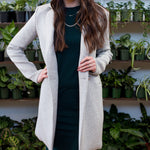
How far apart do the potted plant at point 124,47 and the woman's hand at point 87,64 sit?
Answer: 1.36 metres

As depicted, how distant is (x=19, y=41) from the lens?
1.35 meters

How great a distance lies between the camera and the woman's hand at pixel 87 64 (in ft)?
3.83

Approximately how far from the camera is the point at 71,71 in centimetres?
121

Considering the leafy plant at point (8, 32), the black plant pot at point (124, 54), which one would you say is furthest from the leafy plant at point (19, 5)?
the black plant pot at point (124, 54)

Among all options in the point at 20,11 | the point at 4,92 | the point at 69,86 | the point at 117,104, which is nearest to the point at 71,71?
the point at 69,86

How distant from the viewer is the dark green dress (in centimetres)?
121

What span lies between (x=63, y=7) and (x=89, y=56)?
318 millimetres

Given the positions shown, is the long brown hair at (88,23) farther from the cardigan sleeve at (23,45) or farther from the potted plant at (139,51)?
the potted plant at (139,51)

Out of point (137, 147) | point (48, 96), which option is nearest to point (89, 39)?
point (48, 96)

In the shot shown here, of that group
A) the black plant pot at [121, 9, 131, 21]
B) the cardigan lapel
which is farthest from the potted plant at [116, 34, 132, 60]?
the cardigan lapel

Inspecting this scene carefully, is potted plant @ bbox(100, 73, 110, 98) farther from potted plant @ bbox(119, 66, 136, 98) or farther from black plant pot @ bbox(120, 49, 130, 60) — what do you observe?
black plant pot @ bbox(120, 49, 130, 60)

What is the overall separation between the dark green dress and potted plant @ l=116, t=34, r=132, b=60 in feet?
4.38

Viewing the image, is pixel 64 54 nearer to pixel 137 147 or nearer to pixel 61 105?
pixel 61 105

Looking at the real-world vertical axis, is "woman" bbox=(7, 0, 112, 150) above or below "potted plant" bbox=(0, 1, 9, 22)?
below
